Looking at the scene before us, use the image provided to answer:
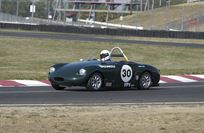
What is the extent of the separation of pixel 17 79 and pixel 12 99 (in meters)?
6.37

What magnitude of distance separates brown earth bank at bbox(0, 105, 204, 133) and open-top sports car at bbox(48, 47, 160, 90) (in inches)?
173

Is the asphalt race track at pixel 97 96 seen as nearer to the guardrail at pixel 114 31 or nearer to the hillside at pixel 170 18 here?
the guardrail at pixel 114 31

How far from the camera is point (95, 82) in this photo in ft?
53.8

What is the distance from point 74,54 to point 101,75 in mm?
17151

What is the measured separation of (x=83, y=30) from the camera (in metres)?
50.8

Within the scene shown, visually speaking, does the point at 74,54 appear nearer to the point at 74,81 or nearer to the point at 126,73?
the point at 126,73

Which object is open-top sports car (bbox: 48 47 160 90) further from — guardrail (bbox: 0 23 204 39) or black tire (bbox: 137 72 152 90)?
guardrail (bbox: 0 23 204 39)

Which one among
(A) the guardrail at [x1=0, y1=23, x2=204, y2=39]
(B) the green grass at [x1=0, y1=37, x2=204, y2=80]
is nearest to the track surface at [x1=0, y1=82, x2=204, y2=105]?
(B) the green grass at [x1=0, y1=37, x2=204, y2=80]

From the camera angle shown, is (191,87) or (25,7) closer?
(191,87)

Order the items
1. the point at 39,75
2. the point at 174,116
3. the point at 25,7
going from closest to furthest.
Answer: the point at 174,116
the point at 39,75
the point at 25,7

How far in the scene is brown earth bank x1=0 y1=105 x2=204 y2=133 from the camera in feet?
27.6

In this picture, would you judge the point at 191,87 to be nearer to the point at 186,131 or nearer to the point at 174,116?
the point at 174,116

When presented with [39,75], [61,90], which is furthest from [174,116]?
[39,75]

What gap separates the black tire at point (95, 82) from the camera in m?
16.2
